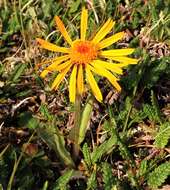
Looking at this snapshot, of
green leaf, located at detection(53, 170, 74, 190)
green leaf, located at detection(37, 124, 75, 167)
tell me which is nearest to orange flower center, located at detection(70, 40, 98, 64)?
green leaf, located at detection(37, 124, 75, 167)

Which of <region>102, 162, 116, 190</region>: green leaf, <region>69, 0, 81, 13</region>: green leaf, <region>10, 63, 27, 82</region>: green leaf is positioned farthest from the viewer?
<region>69, 0, 81, 13</region>: green leaf

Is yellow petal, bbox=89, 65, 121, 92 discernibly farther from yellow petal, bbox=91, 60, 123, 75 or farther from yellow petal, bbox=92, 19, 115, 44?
yellow petal, bbox=92, 19, 115, 44

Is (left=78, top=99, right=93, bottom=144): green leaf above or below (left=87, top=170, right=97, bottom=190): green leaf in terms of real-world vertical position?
above

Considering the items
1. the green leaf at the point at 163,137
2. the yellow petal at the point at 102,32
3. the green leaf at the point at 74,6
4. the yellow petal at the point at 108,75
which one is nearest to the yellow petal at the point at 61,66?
the yellow petal at the point at 108,75

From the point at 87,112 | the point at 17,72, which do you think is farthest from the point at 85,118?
the point at 17,72

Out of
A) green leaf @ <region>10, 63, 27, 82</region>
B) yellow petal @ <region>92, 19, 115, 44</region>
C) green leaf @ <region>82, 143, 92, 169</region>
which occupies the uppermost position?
yellow petal @ <region>92, 19, 115, 44</region>

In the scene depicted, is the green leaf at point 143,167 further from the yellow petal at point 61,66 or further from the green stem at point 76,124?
the yellow petal at point 61,66

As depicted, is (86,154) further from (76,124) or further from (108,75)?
(108,75)
